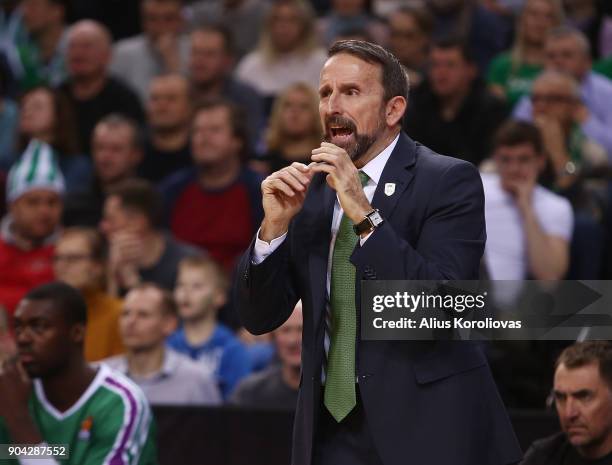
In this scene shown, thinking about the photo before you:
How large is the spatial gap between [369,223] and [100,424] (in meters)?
1.79

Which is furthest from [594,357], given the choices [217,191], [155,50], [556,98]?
[155,50]

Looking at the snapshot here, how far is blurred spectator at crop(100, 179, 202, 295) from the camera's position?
6.89 meters

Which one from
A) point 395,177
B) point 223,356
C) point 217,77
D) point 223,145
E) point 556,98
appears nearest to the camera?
point 395,177

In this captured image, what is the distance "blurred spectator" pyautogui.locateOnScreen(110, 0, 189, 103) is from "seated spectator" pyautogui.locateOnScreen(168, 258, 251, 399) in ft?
9.92

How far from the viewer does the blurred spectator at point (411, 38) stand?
8727mm

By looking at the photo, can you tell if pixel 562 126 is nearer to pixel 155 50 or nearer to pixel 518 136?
pixel 518 136

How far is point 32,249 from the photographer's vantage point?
709 centimetres

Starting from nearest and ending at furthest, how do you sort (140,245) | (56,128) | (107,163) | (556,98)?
(140,245) → (556,98) → (107,163) → (56,128)

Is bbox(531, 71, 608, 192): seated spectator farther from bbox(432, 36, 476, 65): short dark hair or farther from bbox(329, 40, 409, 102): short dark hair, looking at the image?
bbox(329, 40, 409, 102): short dark hair

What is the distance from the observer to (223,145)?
7.42 m

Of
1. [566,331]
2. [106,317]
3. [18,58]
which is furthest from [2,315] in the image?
[18,58]

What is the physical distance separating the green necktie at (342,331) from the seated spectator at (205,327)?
132 inches

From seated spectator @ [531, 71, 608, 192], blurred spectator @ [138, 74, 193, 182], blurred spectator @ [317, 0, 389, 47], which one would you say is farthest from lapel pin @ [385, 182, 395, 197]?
blurred spectator @ [317, 0, 389, 47]

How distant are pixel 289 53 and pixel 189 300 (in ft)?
9.35
